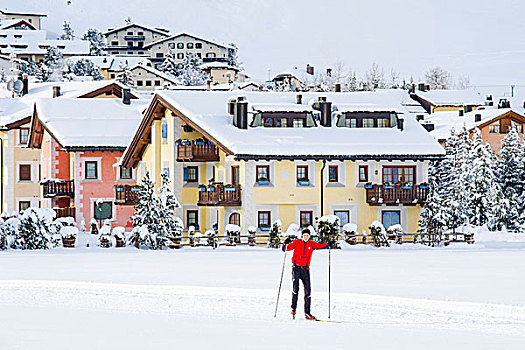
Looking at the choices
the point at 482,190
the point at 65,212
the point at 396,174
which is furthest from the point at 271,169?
the point at 65,212

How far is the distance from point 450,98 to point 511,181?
62.5 m

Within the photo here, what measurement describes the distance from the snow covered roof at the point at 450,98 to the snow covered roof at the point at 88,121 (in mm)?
52910

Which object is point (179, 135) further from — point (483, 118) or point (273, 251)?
point (483, 118)

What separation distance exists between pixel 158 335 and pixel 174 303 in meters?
5.32

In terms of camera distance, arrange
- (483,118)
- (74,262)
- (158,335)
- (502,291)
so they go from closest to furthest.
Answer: (158,335), (502,291), (74,262), (483,118)

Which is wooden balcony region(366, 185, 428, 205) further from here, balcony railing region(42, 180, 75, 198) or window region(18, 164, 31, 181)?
window region(18, 164, 31, 181)

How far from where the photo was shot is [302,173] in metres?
46.0

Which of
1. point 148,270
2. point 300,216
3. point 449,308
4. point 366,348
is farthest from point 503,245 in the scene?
point 366,348

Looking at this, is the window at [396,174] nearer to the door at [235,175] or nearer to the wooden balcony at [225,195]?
the door at [235,175]

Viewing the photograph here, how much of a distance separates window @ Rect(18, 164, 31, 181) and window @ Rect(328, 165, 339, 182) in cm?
2197

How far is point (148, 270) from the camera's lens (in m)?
29.8

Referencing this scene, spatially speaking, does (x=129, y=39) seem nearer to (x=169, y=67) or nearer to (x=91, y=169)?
(x=169, y=67)

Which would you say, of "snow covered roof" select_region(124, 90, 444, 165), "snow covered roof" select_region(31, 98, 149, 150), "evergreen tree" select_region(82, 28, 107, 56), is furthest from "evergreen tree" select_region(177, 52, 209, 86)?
"snow covered roof" select_region(124, 90, 444, 165)

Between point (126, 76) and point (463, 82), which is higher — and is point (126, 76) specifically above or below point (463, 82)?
below
